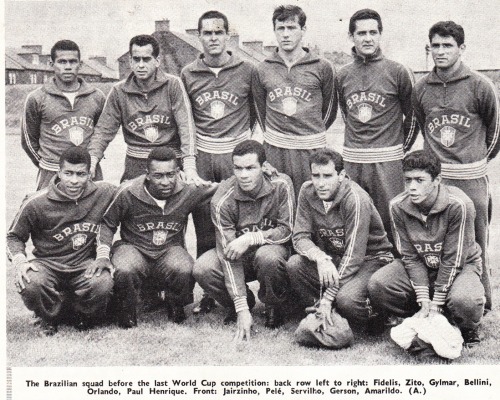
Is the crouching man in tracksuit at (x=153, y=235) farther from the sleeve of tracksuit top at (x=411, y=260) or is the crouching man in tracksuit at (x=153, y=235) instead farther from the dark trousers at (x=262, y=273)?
the sleeve of tracksuit top at (x=411, y=260)

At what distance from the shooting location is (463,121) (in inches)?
153

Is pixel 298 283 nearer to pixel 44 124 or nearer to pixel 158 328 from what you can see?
pixel 158 328

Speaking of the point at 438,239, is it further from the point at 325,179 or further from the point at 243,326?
the point at 243,326

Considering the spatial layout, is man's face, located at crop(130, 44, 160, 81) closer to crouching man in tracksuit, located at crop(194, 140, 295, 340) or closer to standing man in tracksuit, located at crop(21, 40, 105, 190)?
standing man in tracksuit, located at crop(21, 40, 105, 190)

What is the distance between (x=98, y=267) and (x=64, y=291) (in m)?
0.30

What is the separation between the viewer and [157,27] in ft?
21.2

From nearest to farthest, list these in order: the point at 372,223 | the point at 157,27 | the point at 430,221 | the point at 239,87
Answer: the point at 430,221, the point at 372,223, the point at 239,87, the point at 157,27

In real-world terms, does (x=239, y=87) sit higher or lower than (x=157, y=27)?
lower

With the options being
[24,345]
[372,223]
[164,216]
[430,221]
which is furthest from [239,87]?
[24,345]

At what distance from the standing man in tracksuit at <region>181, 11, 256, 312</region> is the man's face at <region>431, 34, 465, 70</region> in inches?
52.2

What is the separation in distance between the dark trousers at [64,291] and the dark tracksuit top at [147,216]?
0.85 feet

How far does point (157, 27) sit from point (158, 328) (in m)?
3.64

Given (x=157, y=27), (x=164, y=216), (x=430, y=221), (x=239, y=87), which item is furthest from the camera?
(x=157, y=27)
